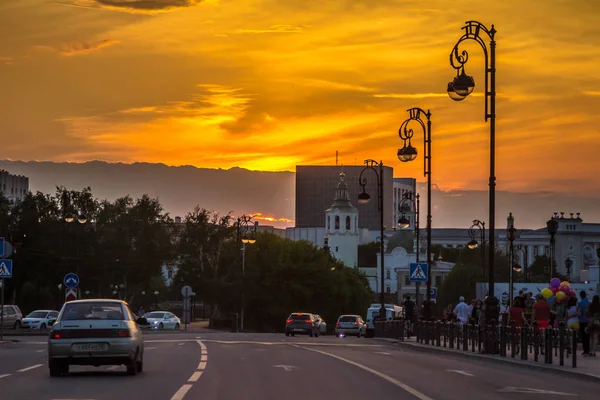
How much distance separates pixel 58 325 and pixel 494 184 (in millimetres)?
17377

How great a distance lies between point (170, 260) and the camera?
144 meters

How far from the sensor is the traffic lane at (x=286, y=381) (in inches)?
774

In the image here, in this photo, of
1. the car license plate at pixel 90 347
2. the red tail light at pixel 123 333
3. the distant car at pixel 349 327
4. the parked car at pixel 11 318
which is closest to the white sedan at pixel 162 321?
the parked car at pixel 11 318

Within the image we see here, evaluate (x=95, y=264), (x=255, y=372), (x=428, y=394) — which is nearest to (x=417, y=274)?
(x=255, y=372)

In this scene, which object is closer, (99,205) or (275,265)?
(275,265)

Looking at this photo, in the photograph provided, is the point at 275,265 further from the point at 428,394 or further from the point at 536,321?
the point at 428,394

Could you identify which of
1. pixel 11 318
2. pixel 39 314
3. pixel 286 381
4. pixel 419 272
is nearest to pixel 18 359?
pixel 286 381

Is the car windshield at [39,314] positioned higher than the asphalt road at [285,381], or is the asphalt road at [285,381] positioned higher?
the asphalt road at [285,381]

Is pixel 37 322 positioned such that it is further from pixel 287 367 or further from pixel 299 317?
pixel 287 367

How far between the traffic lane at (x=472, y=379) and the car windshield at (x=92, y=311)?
578 centimetres

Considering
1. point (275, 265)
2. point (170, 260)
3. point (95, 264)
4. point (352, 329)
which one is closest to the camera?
point (352, 329)

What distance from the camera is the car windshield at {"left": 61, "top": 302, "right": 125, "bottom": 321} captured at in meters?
24.8

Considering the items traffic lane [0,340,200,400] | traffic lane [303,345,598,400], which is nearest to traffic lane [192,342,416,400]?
traffic lane [0,340,200,400]

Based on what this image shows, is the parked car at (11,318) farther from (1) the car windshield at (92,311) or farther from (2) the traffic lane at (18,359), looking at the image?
(1) the car windshield at (92,311)
